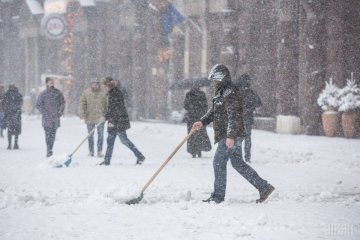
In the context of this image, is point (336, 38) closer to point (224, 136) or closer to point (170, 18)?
point (170, 18)

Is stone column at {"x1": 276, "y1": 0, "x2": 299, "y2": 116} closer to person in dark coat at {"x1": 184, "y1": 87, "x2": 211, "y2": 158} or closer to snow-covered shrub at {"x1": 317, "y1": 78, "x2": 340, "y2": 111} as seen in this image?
snow-covered shrub at {"x1": 317, "y1": 78, "x2": 340, "y2": 111}

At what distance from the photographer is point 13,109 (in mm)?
16234

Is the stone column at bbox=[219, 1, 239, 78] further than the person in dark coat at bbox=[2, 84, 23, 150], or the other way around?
the stone column at bbox=[219, 1, 239, 78]

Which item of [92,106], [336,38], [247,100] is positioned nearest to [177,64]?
[336,38]

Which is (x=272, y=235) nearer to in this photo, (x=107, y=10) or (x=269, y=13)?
(x=269, y=13)

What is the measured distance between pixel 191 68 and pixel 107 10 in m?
8.00

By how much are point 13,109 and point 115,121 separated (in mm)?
5290

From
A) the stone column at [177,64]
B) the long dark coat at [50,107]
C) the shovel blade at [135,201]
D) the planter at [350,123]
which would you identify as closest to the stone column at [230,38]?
the stone column at [177,64]

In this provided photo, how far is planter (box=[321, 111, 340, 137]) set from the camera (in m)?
17.2

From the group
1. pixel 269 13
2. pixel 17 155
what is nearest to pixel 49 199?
pixel 17 155

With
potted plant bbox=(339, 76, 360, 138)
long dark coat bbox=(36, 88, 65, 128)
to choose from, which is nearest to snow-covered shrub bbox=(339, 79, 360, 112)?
potted plant bbox=(339, 76, 360, 138)

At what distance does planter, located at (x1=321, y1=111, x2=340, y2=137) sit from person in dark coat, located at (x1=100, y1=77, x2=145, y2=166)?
7.18 metres

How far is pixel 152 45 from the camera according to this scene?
26.6 m

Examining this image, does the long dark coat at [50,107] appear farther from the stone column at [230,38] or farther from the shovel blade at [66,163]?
the stone column at [230,38]
